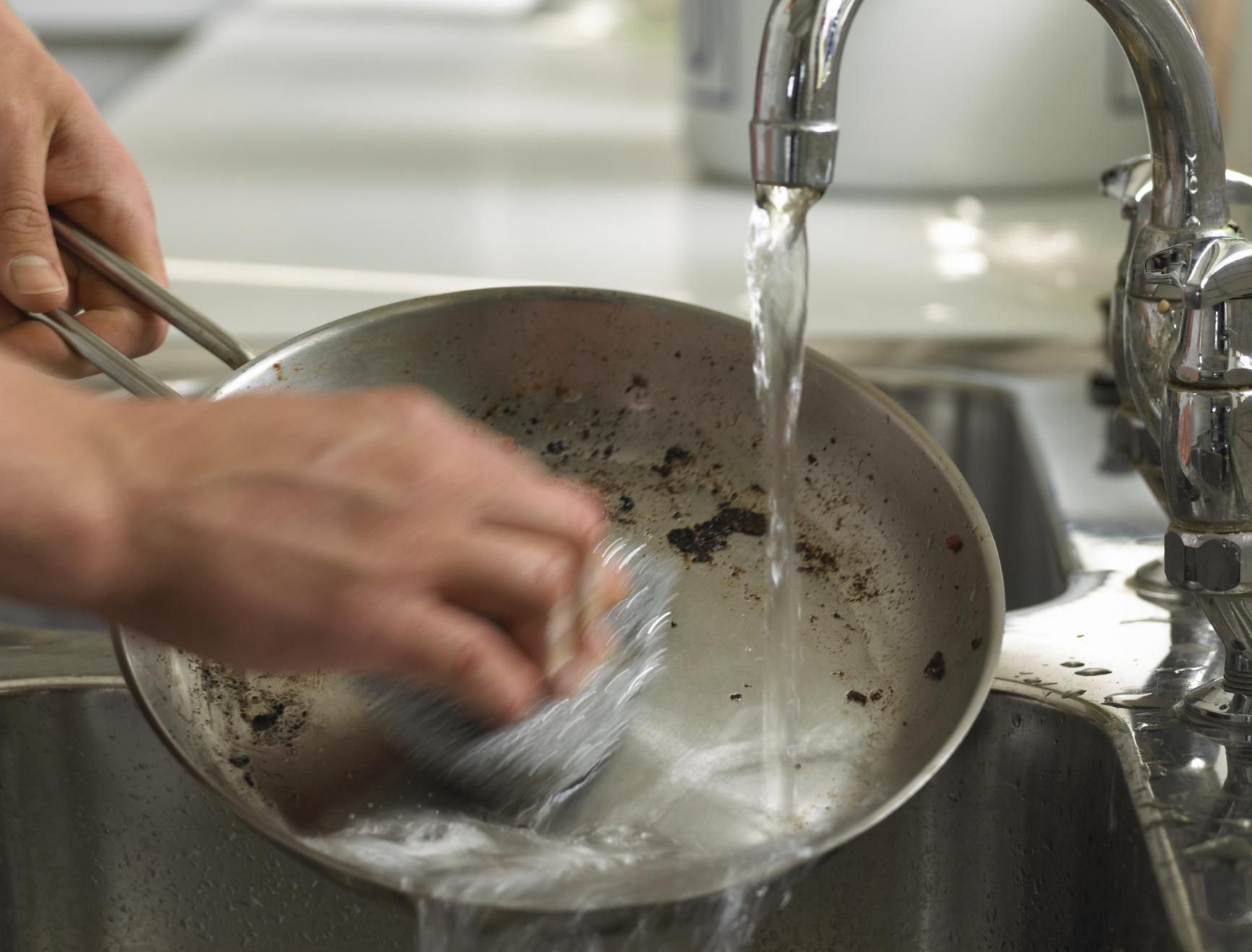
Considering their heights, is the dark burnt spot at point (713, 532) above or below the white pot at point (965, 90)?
below

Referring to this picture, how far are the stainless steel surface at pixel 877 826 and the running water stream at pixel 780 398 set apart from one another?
5cm

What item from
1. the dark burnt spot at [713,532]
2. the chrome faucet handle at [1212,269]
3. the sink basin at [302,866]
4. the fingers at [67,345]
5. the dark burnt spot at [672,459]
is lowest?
the sink basin at [302,866]

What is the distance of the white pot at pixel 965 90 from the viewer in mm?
1059

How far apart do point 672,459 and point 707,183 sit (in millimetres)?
732

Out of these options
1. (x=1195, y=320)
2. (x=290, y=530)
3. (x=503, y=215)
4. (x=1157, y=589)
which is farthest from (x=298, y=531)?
(x=503, y=215)

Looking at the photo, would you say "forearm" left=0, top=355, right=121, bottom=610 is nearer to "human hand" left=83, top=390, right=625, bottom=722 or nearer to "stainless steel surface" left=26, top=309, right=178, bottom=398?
"human hand" left=83, top=390, right=625, bottom=722

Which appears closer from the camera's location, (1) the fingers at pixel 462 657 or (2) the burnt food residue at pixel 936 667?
(1) the fingers at pixel 462 657

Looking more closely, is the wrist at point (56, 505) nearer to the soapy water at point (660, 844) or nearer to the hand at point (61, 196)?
the soapy water at point (660, 844)

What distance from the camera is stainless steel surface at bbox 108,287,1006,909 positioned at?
412 millimetres

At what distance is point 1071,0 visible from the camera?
1056 millimetres

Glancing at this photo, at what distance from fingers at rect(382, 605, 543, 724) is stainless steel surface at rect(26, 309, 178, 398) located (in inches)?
7.1

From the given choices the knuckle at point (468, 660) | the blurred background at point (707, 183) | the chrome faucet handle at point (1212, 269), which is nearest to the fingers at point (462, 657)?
the knuckle at point (468, 660)

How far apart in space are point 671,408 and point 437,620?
0.23 m

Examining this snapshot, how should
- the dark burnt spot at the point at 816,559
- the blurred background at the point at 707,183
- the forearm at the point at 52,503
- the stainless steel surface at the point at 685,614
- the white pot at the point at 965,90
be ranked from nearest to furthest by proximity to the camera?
the forearm at the point at 52,503, the stainless steel surface at the point at 685,614, the dark burnt spot at the point at 816,559, the blurred background at the point at 707,183, the white pot at the point at 965,90
